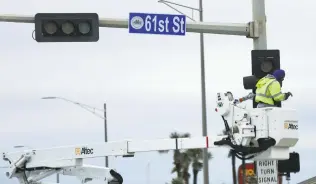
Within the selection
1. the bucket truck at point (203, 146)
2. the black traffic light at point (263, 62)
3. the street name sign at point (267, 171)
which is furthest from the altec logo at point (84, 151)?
the black traffic light at point (263, 62)

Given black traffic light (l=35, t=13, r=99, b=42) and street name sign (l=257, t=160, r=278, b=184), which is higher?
black traffic light (l=35, t=13, r=99, b=42)

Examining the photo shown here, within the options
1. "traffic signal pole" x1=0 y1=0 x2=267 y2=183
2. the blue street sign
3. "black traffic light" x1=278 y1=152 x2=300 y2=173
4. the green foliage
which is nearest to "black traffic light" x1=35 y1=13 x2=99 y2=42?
"traffic signal pole" x1=0 y1=0 x2=267 y2=183

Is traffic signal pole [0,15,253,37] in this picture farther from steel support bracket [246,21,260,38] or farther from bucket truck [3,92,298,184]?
bucket truck [3,92,298,184]

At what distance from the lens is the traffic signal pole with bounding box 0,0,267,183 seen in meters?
15.0

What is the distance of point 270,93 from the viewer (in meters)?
11.3

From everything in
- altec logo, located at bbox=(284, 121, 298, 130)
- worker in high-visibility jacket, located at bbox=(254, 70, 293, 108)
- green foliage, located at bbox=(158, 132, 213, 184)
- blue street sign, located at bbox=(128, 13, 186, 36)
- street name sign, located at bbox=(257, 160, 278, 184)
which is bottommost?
green foliage, located at bbox=(158, 132, 213, 184)

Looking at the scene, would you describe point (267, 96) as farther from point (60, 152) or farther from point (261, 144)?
point (60, 152)

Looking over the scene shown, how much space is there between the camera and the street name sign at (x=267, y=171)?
453 inches

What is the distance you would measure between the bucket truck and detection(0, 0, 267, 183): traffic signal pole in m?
3.07

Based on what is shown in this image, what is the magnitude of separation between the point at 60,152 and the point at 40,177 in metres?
0.91

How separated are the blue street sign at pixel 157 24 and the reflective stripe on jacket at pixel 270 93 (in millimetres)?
4453

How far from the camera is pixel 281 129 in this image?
34.6 feet

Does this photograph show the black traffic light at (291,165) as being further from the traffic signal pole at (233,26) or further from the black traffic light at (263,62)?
the traffic signal pole at (233,26)

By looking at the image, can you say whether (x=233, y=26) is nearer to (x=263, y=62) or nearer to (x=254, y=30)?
(x=254, y=30)
